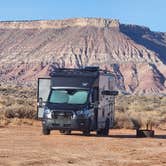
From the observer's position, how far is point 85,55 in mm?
175750

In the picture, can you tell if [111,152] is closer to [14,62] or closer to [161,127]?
[161,127]

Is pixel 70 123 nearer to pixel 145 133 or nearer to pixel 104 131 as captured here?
pixel 104 131

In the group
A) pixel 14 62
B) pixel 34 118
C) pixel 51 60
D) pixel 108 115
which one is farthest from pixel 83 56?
pixel 108 115

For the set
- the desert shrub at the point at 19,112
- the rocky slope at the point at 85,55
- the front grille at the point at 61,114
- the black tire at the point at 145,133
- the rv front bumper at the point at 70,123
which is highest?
the rocky slope at the point at 85,55

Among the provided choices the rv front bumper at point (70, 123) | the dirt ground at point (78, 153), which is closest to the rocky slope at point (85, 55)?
the rv front bumper at point (70, 123)

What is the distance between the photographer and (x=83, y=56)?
175 m

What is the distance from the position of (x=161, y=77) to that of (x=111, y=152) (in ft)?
525

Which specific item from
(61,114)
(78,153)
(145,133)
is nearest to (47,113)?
(61,114)

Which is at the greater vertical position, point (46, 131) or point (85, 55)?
point (85, 55)

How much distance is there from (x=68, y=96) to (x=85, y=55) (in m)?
147

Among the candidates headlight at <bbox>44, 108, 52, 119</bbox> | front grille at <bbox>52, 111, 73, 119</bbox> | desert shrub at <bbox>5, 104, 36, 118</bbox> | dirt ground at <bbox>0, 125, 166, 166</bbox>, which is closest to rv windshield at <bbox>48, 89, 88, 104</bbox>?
headlight at <bbox>44, 108, 52, 119</bbox>

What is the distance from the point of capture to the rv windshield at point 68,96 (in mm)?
28391

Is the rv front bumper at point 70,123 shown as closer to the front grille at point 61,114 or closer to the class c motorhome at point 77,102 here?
the class c motorhome at point 77,102

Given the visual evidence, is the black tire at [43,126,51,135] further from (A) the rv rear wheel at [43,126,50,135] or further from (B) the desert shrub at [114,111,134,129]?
(B) the desert shrub at [114,111,134,129]
